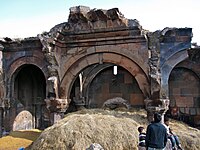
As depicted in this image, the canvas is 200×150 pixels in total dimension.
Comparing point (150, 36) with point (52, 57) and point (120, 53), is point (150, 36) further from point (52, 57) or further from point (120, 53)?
point (52, 57)

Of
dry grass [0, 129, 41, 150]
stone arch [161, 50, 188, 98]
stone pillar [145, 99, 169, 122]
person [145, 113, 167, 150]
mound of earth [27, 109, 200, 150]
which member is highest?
stone arch [161, 50, 188, 98]

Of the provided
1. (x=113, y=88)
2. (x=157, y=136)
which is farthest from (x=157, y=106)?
(x=157, y=136)

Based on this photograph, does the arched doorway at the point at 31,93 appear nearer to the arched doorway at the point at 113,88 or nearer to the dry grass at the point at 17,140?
the dry grass at the point at 17,140

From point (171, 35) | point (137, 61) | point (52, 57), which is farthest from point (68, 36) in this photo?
point (171, 35)

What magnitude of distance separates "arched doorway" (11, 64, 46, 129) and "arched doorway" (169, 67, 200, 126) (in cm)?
598

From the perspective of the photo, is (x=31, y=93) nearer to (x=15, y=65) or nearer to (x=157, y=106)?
(x=15, y=65)

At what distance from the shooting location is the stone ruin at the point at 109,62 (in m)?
9.20

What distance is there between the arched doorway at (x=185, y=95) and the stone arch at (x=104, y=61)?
2357mm

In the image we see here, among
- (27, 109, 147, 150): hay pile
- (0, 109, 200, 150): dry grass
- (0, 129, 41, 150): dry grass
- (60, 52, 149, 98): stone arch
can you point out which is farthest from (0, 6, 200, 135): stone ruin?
(27, 109, 147, 150): hay pile

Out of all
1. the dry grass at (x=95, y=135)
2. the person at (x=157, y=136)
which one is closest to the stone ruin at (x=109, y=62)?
the dry grass at (x=95, y=135)

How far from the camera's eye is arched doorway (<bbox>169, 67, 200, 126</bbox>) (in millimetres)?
10883

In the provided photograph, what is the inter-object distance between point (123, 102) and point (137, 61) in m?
3.04

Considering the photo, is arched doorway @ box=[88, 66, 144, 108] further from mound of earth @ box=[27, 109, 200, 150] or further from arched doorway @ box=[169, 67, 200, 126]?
mound of earth @ box=[27, 109, 200, 150]

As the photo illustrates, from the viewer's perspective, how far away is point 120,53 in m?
9.69
